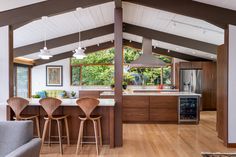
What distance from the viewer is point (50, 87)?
11.8 metres

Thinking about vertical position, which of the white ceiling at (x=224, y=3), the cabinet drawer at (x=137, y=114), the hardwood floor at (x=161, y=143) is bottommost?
the hardwood floor at (x=161, y=143)

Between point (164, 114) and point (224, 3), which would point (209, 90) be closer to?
point (164, 114)

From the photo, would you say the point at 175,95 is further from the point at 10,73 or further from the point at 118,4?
the point at 10,73

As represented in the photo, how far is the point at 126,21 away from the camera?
8078 mm

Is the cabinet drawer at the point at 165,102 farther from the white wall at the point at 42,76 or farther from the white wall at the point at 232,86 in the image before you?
the white wall at the point at 42,76

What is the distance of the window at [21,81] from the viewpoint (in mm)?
9648

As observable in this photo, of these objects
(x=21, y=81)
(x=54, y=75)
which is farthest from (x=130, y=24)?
(x=21, y=81)

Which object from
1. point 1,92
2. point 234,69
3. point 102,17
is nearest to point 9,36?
point 1,92

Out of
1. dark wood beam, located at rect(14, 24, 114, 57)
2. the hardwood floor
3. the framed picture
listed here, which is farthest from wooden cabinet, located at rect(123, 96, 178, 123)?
the framed picture

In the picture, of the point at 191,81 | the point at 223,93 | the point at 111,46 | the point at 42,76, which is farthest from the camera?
the point at 42,76

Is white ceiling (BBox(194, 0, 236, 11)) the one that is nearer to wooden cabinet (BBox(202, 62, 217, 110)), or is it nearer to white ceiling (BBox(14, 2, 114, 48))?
white ceiling (BBox(14, 2, 114, 48))

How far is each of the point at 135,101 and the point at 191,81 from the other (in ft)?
13.2

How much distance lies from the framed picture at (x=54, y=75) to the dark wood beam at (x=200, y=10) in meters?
7.39

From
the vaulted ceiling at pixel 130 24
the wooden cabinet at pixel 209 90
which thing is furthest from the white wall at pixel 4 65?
the wooden cabinet at pixel 209 90
